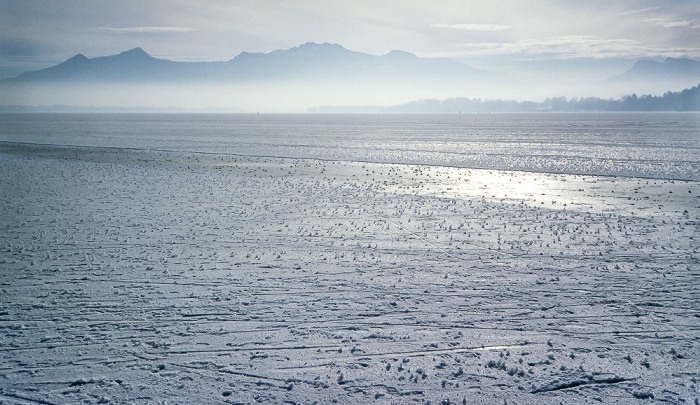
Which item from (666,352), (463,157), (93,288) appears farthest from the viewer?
(463,157)

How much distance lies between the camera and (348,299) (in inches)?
283

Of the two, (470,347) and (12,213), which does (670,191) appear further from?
(12,213)

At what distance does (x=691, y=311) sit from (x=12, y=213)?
14857 mm

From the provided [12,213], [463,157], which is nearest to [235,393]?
[12,213]

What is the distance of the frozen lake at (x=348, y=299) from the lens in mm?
4988

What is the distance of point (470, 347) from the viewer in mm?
5676

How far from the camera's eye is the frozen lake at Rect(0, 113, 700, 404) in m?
4.99

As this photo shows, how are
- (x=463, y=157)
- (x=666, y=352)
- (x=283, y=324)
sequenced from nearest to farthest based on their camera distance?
(x=666, y=352), (x=283, y=324), (x=463, y=157)

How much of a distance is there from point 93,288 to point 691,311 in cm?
840

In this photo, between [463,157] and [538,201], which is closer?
[538,201]

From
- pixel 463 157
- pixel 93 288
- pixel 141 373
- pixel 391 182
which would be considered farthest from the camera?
pixel 463 157

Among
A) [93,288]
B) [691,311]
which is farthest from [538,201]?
[93,288]

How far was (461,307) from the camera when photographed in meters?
6.86

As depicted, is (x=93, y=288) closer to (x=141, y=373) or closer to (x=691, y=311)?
(x=141, y=373)
